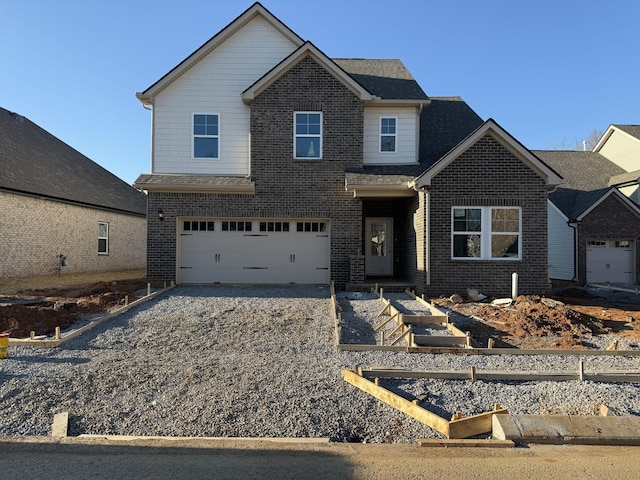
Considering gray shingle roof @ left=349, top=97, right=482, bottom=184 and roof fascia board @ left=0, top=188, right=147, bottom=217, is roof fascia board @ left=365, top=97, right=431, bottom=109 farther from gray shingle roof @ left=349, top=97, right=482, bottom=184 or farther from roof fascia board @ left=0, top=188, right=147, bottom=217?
roof fascia board @ left=0, top=188, right=147, bottom=217

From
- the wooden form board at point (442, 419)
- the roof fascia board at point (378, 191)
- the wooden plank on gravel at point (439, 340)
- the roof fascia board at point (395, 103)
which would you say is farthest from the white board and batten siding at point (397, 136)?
the wooden form board at point (442, 419)

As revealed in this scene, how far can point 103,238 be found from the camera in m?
21.4

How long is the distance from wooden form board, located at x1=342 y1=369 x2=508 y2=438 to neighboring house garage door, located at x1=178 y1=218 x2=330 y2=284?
904 cm

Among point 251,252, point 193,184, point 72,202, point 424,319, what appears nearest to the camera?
point 424,319

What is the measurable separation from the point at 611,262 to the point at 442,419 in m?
19.0

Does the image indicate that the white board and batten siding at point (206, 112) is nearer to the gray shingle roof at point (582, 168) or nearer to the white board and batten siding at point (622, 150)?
the gray shingle roof at point (582, 168)

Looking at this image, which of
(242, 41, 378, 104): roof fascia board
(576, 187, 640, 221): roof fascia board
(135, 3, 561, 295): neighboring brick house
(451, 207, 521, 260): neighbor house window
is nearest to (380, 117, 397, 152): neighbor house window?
(135, 3, 561, 295): neighboring brick house

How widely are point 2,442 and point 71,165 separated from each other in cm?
2321

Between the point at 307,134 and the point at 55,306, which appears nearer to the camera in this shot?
the point at 55,306

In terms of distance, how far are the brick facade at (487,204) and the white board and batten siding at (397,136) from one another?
2438 millimetres

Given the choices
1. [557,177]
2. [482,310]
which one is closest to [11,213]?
[482,310]

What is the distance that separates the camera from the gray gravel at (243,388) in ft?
14.7

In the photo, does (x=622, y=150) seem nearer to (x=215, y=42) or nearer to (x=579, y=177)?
(x=579, y=177)

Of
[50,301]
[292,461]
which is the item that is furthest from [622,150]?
[50,301]
